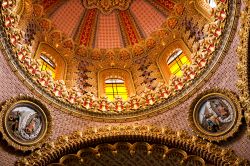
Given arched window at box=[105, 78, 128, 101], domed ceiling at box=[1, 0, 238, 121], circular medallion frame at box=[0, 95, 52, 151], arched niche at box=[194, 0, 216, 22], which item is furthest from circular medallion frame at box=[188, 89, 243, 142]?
circular medallion frame at box=[0, 95, 52, 151]

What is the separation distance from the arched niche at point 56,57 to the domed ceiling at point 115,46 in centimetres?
5

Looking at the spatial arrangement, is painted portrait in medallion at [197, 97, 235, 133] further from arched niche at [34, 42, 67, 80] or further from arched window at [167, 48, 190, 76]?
arched niche at [34, 42, 67, 80]

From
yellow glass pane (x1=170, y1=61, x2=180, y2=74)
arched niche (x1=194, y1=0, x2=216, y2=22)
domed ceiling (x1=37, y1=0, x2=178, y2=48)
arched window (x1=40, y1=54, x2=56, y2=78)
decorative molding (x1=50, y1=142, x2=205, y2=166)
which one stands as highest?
domed ceiling (x1=37, y1=0, x2=178, y2=48)

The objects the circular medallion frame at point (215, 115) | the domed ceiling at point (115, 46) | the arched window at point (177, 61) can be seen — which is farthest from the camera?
the arched window at point (177, 61)

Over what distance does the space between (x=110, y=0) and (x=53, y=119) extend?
349 inches

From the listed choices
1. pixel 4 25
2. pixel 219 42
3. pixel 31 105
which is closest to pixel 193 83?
pixel 219 42

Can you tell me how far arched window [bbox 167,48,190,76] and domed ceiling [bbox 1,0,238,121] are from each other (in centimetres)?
21

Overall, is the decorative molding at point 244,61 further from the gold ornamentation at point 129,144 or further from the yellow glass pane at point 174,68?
the yellow glass pane at point 174,68

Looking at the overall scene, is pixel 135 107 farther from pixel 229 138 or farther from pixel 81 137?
pixel 229 138

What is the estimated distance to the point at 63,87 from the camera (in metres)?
16.6

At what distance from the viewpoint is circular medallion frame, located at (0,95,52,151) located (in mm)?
13406

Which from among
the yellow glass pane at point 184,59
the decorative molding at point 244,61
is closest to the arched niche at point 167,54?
the yellow glass pane at point 184,59

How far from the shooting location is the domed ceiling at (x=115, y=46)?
15.3 metres

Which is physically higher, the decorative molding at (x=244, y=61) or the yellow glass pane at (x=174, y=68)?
the yellow glass pane at (x=174, y=68)
